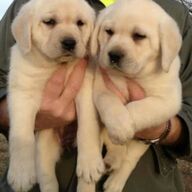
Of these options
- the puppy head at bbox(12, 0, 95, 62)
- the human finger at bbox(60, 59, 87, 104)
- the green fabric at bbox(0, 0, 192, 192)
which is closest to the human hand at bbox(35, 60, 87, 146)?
the human finger at bbox(60, 59, 87, 104)

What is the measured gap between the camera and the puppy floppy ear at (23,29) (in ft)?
10.3

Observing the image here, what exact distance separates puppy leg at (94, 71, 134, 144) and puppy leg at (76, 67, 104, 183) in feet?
0.18

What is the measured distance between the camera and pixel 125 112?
2975 millimetres

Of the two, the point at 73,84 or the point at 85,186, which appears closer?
the point at 85,186

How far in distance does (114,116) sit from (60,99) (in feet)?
1.35

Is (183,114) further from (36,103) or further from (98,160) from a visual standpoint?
(36,103)

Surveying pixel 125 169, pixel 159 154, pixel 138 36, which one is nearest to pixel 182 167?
pixel 159 154

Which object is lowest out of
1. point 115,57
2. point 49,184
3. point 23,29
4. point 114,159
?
point 49,184

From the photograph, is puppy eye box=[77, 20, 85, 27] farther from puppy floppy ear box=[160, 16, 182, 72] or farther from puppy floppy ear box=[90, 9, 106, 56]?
puppy floppy ear box=[160, 16, 182, 72]

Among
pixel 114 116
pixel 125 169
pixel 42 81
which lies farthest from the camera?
pixel 42 81

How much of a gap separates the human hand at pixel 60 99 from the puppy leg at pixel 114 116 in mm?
161

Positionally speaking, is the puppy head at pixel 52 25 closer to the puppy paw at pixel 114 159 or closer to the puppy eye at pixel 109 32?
the puppy eye at pixel 109 32

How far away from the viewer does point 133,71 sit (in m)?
3.04

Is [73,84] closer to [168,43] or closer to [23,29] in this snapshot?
[23,29]
